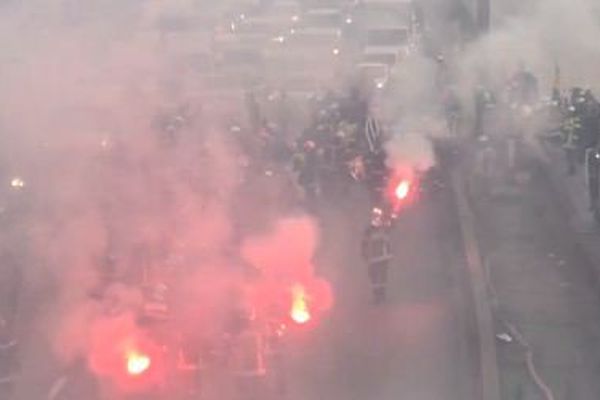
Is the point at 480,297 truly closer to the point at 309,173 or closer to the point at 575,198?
the point at 575,198

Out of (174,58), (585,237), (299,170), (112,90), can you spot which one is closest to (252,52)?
(299,170)

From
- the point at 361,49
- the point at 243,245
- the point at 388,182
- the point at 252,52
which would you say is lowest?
the point at 243,245

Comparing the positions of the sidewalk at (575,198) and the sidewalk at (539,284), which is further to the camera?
the sidewalk at (575,198)

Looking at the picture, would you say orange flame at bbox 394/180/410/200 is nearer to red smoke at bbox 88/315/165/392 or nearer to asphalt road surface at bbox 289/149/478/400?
asphalt road surface at bbox 289/149/478/400

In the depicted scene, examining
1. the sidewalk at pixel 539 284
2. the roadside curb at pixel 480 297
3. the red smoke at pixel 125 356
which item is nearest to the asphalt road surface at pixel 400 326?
the roadside curb at pixel 480 297

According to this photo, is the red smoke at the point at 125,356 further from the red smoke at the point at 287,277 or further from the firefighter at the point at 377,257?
the firefighter at the point at 377,257

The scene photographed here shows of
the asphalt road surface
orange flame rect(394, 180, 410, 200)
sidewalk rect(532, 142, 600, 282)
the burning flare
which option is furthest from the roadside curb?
the burning flare

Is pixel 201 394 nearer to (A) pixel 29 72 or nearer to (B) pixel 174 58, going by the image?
(A) pixel 29 72

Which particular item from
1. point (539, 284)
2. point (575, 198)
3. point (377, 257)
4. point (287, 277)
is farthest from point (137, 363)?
point (575, 198)
